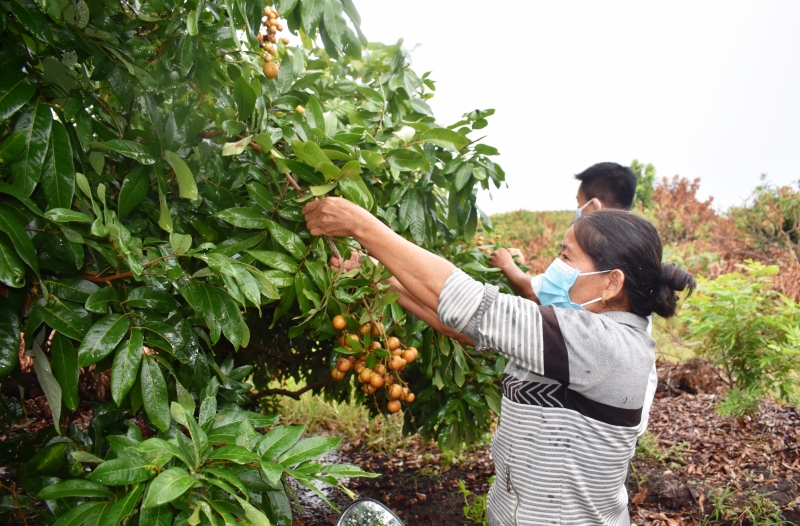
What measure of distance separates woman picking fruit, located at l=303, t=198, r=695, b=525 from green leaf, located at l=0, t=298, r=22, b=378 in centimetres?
79

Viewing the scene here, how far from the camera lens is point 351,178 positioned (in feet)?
5.34

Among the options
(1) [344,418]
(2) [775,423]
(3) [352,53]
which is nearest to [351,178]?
(3) [352,53]

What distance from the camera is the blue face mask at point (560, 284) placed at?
178 cm

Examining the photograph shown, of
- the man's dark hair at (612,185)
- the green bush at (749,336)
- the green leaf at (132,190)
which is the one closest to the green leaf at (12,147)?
the green leaf at (132,190)

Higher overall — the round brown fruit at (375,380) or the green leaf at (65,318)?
the green leaf at (65,318)

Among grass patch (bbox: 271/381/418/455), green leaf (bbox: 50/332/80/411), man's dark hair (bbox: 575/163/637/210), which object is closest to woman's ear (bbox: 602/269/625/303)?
green leaf (bbox: 50/332/80/411)

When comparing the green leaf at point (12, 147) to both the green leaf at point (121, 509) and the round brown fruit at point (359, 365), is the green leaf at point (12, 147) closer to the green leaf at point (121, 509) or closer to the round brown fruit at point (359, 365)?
the green leaf at point (121, 509)

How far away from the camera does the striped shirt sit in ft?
4.91

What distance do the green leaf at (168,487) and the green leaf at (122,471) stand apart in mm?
94

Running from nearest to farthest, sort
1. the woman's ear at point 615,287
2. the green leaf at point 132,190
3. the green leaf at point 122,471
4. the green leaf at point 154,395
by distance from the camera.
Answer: the green leaf at point 122,471 < the green leaf at point 154,395 < the green leaf at point 132,190 < the woman's ear at point 615,287

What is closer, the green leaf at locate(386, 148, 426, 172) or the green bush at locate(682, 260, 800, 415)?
the green leaf at locate(386, 148, 426, 172)

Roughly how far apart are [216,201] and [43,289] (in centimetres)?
57

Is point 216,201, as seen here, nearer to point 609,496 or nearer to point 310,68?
point 310,68

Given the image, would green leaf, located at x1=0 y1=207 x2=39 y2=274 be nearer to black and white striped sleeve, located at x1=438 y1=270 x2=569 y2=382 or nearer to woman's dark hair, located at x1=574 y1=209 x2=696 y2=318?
black and white striped sleeve, located at x1=438 y1=270 x2=569 y2=382
